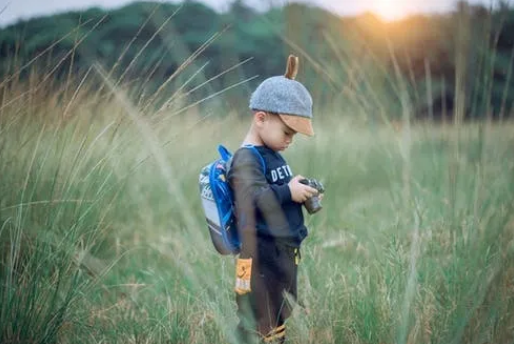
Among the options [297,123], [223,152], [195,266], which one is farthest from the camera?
[195,266]

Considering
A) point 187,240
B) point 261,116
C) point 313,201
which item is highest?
point 261,116

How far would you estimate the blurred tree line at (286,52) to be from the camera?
2.98 meters

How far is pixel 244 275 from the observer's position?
7.81 feet

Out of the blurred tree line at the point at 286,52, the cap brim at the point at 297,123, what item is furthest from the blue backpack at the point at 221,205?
the blurred tree line at the point at 286,52

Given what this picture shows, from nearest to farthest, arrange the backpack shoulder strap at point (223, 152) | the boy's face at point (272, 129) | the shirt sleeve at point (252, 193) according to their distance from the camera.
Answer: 1. the shirt sleeve at point (252, 193)
2. the boy's face at point (272, 129)
3. the backpack shoulder strap at point (223, 152)

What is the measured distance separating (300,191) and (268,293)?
0.36 m

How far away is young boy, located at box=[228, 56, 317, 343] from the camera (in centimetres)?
233

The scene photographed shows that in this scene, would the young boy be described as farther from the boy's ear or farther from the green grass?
the green grass

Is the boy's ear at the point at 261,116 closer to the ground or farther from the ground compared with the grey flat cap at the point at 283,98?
closer to the ground

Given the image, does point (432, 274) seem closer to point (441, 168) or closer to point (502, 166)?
point (502, 166)

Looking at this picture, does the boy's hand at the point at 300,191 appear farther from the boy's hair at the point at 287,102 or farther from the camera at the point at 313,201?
the boy's hair at the point at 287,102

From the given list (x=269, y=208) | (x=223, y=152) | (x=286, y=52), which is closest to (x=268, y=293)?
(x=269, y=208)

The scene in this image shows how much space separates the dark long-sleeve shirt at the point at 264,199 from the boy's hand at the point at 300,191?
2 centimetres

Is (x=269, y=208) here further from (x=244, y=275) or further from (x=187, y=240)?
(x=187, y=240)
